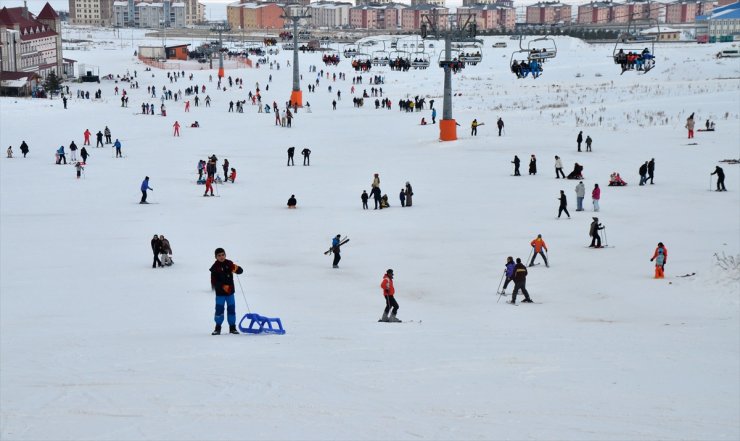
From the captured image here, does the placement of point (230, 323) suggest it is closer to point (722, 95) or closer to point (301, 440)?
point (301, 440)

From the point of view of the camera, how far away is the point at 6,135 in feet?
127

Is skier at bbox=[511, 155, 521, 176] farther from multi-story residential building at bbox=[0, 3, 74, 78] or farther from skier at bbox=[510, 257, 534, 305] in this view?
multi-story residential building at bbox=[0, 3, 74, 78]

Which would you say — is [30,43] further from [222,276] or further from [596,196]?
[222,276]

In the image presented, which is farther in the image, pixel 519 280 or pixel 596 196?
pixel 596 196

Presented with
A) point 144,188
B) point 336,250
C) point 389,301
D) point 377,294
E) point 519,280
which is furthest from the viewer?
point 144,188

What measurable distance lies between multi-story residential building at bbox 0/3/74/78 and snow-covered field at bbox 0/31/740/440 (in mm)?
29841

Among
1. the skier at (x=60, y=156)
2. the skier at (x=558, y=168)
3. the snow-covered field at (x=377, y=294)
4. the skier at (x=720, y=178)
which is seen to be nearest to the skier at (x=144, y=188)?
the snow-covered field at (x=377, y=294)

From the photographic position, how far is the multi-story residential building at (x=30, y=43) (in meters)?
66.7

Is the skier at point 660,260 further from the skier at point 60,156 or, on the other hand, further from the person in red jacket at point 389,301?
the skier at point 60,156

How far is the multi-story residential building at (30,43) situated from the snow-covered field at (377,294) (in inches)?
1175

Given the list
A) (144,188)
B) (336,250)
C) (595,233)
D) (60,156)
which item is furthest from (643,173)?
(60,156)

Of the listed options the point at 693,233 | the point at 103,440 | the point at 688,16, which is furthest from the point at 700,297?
the point at 688,16

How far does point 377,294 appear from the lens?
14656 mm

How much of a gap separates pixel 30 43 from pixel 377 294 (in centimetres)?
6373
